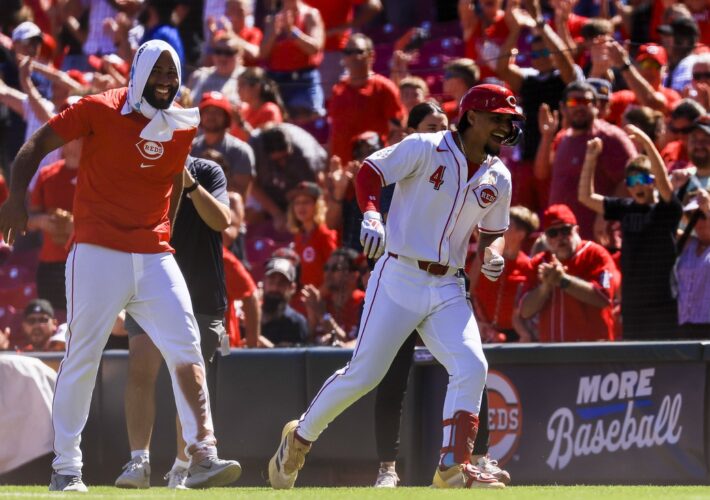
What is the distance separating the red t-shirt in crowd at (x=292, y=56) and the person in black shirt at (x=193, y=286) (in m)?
5.69

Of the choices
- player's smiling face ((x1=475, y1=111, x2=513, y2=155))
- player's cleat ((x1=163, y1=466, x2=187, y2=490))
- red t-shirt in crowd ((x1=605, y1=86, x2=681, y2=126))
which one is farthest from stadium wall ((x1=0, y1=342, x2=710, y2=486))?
red t-shirt in crowd ((x1=605, y1=86, x2=681, y2=126))

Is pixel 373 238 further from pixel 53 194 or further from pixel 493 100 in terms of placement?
pixel 53 194

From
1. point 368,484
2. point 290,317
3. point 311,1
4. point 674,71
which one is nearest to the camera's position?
point 368,484

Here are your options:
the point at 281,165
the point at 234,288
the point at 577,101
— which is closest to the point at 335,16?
the point at 281,165

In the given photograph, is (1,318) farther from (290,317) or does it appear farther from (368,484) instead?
(368,484)

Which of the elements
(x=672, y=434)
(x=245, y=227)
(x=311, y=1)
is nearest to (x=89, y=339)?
(x=672, y=434)

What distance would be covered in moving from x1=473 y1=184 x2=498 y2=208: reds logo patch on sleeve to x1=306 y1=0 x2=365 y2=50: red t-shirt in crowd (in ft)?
24.9

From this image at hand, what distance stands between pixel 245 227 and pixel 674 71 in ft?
12.0

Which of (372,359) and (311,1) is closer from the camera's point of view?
(372,359)

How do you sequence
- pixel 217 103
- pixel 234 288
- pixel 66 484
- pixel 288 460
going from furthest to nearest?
pixel 217 103, pixel 234 288, pixel 288 460, pixel 66 484

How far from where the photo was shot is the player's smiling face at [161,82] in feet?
20.8

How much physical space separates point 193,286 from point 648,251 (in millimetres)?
2960

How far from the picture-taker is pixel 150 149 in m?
6.36

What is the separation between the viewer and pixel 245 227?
11.5 metres
